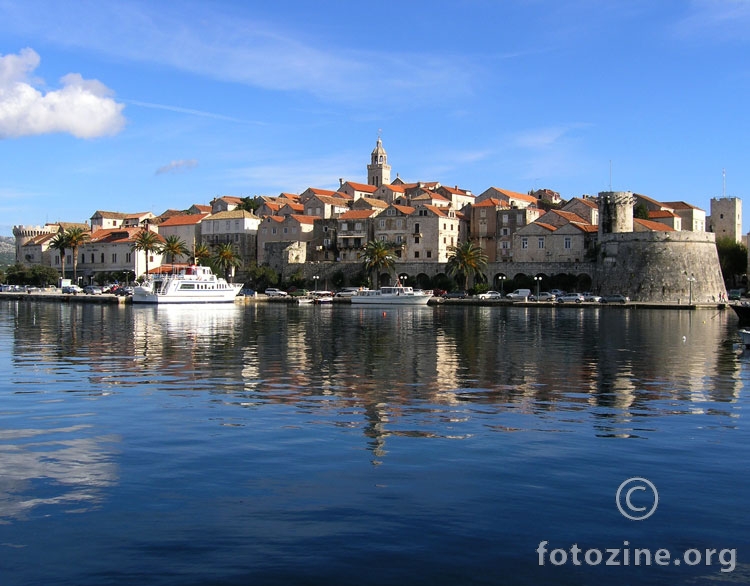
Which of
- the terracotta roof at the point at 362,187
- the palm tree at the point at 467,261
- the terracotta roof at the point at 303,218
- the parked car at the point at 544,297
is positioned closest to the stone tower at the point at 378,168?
the terracotta roof at the point at 362,187

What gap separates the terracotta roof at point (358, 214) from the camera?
94.2 metres

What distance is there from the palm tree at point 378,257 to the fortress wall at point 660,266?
2294 cm

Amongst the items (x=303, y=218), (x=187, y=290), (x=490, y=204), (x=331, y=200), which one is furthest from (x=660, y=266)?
(x=187, y=290)

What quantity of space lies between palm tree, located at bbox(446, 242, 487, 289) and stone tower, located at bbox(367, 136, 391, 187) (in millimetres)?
48072

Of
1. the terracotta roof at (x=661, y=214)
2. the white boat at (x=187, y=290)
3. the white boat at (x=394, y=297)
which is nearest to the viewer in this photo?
the white boat at (x=187, y=290)

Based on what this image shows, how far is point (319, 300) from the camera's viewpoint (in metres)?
81.4

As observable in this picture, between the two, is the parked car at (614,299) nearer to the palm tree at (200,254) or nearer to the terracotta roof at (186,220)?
the palm tree at (200,254)

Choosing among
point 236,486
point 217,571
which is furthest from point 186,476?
point 217,571

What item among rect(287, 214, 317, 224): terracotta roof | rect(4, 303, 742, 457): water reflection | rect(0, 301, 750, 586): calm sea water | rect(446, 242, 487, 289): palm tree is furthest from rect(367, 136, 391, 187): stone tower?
rect(0, 301, 750, 586): calm sea water

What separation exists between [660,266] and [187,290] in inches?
1761

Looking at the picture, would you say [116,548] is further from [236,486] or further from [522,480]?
[522,480]

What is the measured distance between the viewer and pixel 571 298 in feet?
244

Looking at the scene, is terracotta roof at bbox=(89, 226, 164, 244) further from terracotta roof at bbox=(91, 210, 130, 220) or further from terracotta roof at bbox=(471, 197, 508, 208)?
terracotta roof at bbox=(471, 197, 508, 208)

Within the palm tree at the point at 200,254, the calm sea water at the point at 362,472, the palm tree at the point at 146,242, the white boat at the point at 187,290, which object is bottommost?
the calm sea water at the point at 362,472
